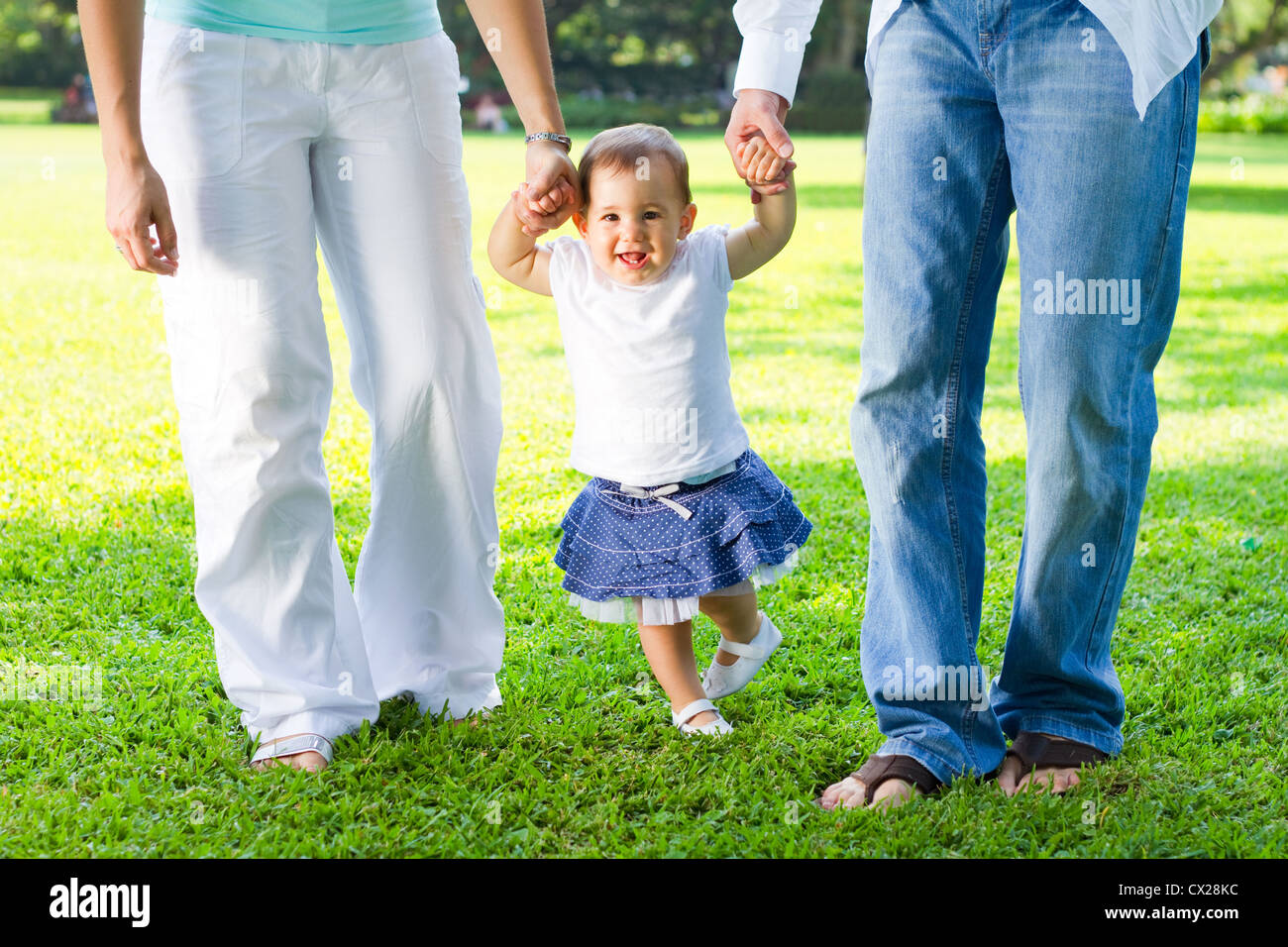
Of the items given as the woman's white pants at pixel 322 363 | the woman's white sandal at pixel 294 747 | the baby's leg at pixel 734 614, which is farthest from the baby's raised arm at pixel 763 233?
the woman's white sandal at pixel 294 747

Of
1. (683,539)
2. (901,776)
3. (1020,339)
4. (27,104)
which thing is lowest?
(901,776)

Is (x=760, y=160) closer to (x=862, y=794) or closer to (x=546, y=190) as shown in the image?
(x=546, y=190)

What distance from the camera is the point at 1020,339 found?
97.0 inches

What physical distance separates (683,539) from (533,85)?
1.02 m

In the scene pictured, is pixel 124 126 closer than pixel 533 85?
Yes

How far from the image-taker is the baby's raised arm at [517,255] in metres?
2.87

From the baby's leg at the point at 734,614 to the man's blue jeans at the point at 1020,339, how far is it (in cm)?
39

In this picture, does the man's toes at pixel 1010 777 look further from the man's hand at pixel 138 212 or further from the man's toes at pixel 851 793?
the man's hand at pixel 138 212

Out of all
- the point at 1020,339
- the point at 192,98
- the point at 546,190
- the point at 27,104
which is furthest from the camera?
the point at 27,104

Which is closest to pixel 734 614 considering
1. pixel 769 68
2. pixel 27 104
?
pixel 769 68

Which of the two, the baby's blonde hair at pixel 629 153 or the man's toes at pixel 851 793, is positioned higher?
the baby's blonde hair at pixel 629 153

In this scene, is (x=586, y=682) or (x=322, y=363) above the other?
(x=322, y=363)

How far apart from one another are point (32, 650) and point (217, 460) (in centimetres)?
107

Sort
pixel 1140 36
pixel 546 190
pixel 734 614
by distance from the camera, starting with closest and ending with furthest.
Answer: pixel 1140 36 → pixel 546 190 → pixel 734 614
